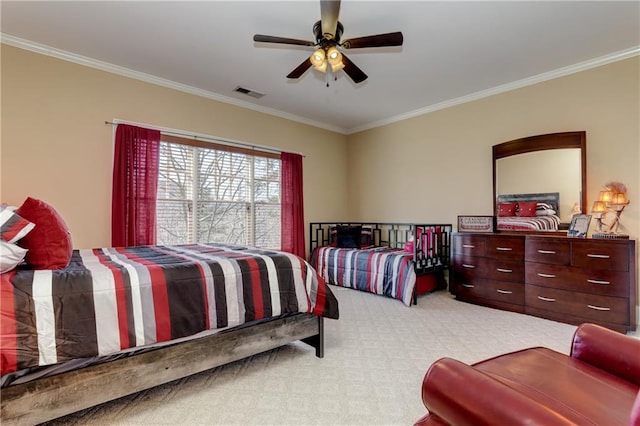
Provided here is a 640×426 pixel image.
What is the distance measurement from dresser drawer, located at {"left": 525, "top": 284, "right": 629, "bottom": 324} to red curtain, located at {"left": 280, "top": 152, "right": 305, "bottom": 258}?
3072 millimetres

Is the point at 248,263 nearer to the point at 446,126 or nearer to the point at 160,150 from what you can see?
the point at 160,150

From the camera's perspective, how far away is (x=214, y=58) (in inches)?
132

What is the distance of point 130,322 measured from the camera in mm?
1562

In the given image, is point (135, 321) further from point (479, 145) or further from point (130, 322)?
point (479, 145)

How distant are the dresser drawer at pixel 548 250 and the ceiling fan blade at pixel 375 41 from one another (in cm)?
246

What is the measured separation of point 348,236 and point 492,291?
221 cm

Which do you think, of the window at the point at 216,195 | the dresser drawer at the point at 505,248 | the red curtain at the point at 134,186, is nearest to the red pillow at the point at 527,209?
the dresser drawer at the point at 505,248

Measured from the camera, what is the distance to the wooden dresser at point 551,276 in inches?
111

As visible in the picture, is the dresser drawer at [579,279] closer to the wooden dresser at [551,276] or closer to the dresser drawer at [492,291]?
the wooden dresser at [551,276]

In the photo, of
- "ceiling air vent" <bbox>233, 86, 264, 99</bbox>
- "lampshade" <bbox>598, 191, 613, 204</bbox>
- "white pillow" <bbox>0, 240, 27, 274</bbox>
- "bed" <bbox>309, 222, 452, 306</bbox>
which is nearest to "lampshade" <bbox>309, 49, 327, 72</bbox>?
"ceiling air vent" <bbox>233, 86, 264, 99</bbox>

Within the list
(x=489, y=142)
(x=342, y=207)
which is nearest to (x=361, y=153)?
(x=342, y=207)

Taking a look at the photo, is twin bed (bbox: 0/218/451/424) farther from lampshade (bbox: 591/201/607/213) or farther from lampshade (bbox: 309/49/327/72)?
lampshade (bbox: 591/201/607/213)

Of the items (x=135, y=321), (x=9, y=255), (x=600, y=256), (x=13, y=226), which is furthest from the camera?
(x=600, y=256)

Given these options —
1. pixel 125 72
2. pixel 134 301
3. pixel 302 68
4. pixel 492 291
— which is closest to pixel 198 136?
pixel 125 72
